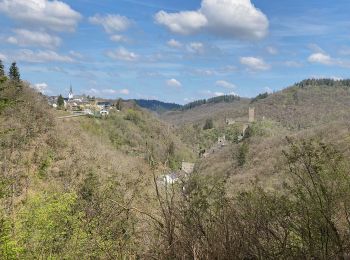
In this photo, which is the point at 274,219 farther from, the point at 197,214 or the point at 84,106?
the point at 84,106

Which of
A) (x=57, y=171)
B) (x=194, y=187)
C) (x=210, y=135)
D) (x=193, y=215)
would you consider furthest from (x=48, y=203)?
(x=210, y=135)

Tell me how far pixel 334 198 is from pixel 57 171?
3838 centimetres

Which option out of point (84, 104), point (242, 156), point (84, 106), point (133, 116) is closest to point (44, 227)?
point (242, 156)

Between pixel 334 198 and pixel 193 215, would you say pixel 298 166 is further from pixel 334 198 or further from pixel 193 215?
pixel 193 215

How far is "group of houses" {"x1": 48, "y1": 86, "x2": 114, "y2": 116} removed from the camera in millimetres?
95812

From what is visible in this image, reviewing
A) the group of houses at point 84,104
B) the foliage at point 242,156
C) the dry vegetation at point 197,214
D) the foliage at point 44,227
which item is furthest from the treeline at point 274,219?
the group of houses at point 84,104

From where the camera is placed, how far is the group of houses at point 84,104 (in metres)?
95.8

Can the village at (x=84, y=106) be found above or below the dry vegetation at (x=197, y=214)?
above

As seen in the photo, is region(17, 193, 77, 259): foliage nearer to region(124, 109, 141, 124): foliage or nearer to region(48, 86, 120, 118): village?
region(48, 86, 120, 118): village

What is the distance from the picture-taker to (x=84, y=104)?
386 ft

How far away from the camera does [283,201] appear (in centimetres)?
554

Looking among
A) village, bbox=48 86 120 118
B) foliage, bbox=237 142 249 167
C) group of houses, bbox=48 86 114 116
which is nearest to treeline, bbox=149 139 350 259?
foliage, bbox=237 142 249 167

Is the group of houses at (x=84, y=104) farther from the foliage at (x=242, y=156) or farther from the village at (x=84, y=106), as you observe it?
the foliage at (x=242, y=156)

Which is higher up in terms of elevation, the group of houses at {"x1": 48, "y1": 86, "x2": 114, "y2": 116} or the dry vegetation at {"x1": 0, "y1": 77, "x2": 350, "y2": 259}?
the group of houses at {"x1": 48, "y1": 86, "x2": 114, "y2": 116}
